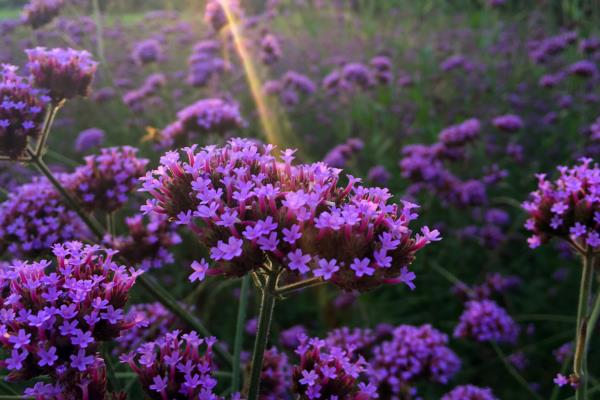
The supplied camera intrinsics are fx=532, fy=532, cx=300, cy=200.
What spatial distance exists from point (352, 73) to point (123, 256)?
4.33 meters

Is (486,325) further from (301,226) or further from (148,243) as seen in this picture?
(301,226)

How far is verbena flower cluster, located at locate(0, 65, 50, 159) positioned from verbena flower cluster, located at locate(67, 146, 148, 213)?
0.36 meters

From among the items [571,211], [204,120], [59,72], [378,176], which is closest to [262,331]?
[571,211]

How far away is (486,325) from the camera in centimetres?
347

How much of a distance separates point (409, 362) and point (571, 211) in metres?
1.27

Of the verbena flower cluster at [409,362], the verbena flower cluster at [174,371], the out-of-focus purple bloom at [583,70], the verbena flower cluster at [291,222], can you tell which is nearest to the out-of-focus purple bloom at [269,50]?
the out-of-focus purple bloom at [583,70]

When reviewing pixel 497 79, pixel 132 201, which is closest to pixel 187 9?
pixel 497 79

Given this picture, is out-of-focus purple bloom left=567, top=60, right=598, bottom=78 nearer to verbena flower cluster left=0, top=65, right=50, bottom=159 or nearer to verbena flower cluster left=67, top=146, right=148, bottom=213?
verbena flower cluster left=67, top=146, right=148, bottom=213

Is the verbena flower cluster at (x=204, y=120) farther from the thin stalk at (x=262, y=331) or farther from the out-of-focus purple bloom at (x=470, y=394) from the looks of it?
the thin stalk at (x=262, y=331)

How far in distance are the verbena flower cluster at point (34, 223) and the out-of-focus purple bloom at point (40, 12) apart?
98.7 inches

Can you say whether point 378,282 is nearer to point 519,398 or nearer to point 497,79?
point 519,398

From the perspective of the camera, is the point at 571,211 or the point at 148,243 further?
the point at 148,243

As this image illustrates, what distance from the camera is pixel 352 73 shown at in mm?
6418

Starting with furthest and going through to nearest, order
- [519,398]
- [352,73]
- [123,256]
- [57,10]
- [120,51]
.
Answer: [120,51] < [352,73] < [57,10] < [519,398] < [123,256]
